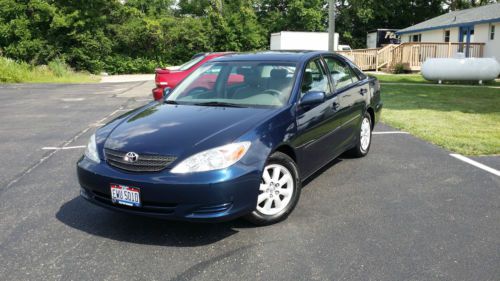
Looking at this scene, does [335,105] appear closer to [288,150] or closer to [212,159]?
[288,150]

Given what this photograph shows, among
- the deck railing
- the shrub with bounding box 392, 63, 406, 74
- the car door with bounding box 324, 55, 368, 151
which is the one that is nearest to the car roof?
the car door with bounding box 324, 55, 368, 151

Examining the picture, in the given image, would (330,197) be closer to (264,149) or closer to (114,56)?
(264,149)

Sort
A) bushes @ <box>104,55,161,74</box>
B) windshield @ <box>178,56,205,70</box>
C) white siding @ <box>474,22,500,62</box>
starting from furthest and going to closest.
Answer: bushes @ <box>104,55,161,74</box>, white siding @ <box>474,22,500,62</box>, windshield @ <box>178,56,205,70</box>

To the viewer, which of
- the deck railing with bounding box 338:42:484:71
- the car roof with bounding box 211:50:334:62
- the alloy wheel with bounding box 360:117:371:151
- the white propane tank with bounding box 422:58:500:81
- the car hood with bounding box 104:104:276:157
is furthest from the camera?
the deck railing with bounding box 338:42:484:71

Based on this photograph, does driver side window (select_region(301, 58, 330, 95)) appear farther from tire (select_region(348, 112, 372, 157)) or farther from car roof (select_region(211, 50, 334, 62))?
tire (select_region(348, 112, 372, 157))

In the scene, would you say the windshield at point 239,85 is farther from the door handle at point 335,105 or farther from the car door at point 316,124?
the door handle at point 335,105

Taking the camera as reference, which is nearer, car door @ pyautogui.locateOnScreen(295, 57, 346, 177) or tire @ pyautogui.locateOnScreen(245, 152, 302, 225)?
tire @ pyautogui.locateOnScreen(245, 152, 302, 225)

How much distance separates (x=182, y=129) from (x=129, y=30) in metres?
33.2

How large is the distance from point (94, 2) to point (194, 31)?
7.95 m

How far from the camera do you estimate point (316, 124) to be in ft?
15.2

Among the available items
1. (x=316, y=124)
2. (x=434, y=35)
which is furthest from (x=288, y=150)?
(x=434, y=35)

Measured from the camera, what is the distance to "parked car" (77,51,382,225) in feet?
11.4

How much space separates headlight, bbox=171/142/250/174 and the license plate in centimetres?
36

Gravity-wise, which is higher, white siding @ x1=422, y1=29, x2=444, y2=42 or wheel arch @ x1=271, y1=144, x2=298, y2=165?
white siding @ x1=422, y1=29, x2=444, y2=42
